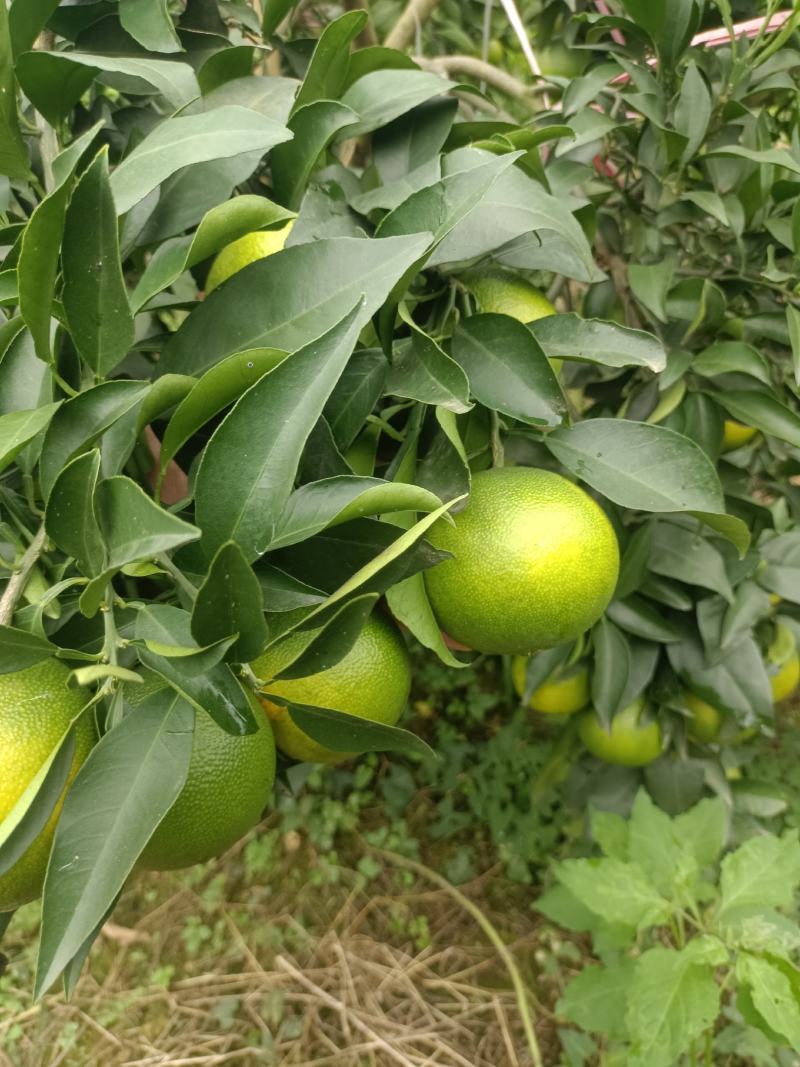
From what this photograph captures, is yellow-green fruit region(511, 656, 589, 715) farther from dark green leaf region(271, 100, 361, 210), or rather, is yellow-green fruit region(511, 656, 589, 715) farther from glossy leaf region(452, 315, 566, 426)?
dark green leaf region(271, 100, 361, 210)

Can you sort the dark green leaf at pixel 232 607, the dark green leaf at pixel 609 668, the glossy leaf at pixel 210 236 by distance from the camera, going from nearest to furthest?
1. the dark green leaf at pixel 232 607
2. the glossy leaf at pixel 210 236
3. the dark green leaf at pixel 609 668

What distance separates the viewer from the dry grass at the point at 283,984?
1.35 m

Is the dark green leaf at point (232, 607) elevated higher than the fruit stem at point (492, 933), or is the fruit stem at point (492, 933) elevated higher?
the dark green leaf at point (232, 607)

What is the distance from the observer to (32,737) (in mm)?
403

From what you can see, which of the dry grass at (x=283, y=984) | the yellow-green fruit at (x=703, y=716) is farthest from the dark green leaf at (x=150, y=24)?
the dry grass at (x=283, y=984)

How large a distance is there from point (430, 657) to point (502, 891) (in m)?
0.53

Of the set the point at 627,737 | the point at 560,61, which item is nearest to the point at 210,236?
the point at 627,737

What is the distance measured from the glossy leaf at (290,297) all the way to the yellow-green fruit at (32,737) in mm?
193

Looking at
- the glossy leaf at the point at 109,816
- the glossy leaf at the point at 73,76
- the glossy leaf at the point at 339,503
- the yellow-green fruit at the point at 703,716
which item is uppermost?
the glossy leaf at the point at 73,76

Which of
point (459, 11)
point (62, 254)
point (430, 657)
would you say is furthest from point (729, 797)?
point (459, 11)

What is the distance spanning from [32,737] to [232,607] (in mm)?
150

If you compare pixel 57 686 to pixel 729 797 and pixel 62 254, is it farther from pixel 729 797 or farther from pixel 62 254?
pixel 729 797

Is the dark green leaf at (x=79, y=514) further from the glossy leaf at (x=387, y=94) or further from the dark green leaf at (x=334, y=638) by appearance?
the glossy leaf at (x=387, y=94)

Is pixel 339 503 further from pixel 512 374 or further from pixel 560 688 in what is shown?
pixel 560 688
